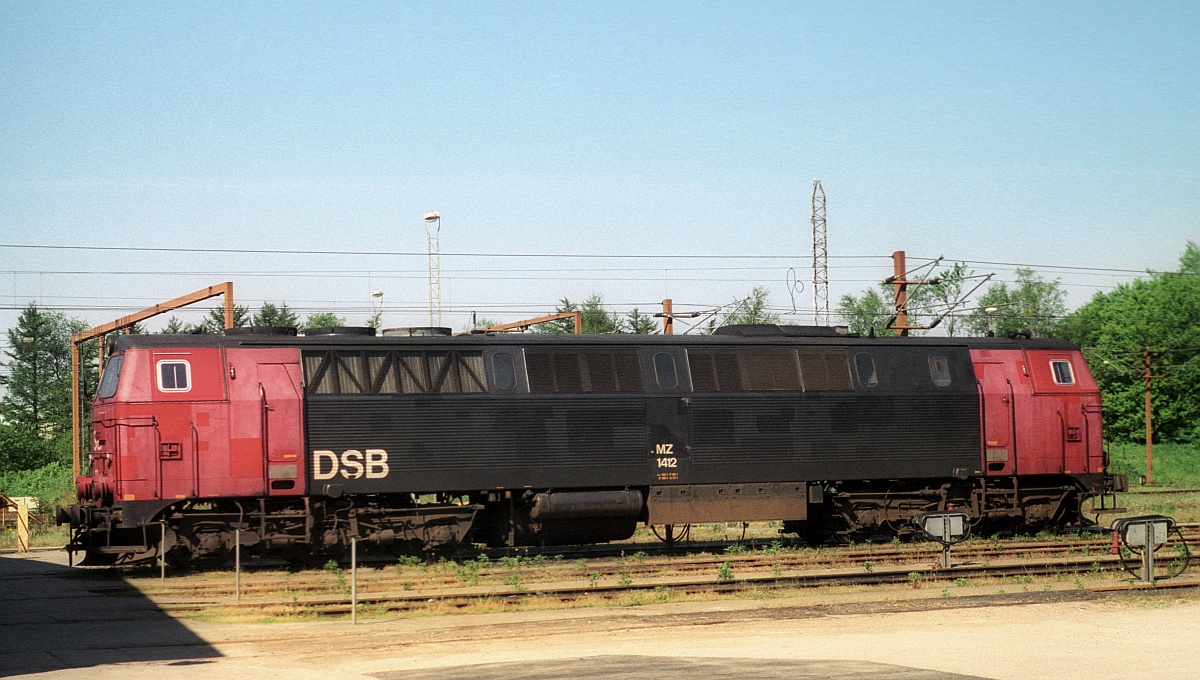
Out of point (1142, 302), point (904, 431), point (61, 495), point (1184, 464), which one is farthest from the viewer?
point (1142, 302)

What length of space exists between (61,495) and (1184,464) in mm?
56060

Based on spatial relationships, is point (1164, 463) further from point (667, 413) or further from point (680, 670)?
point (680, 670)

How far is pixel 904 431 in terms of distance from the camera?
24.7 meters

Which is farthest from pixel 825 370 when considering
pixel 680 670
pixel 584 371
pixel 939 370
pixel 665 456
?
pixel 680 670

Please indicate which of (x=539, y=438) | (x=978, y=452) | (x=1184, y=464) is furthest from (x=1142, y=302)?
(x=539, y=438)

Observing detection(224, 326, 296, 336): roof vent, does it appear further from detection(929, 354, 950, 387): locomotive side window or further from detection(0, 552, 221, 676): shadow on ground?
detection(929, 354, 950, 387): locomotive side window

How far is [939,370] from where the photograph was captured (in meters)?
25.1

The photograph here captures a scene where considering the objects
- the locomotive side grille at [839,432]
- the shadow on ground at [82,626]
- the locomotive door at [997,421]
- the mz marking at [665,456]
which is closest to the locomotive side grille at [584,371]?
the mz marking at [665,456]

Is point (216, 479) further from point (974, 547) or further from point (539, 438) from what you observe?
point (974, 547)

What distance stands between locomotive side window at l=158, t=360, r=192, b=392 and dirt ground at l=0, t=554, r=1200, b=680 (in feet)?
12.8

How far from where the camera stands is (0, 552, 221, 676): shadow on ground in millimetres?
13367

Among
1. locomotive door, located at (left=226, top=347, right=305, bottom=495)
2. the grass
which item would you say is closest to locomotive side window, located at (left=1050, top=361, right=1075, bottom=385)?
locomotive door, located at (left=226, top=347, right=305, bottom=495)

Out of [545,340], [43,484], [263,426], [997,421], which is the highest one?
[545,340]

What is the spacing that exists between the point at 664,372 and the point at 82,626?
38.1 feet
